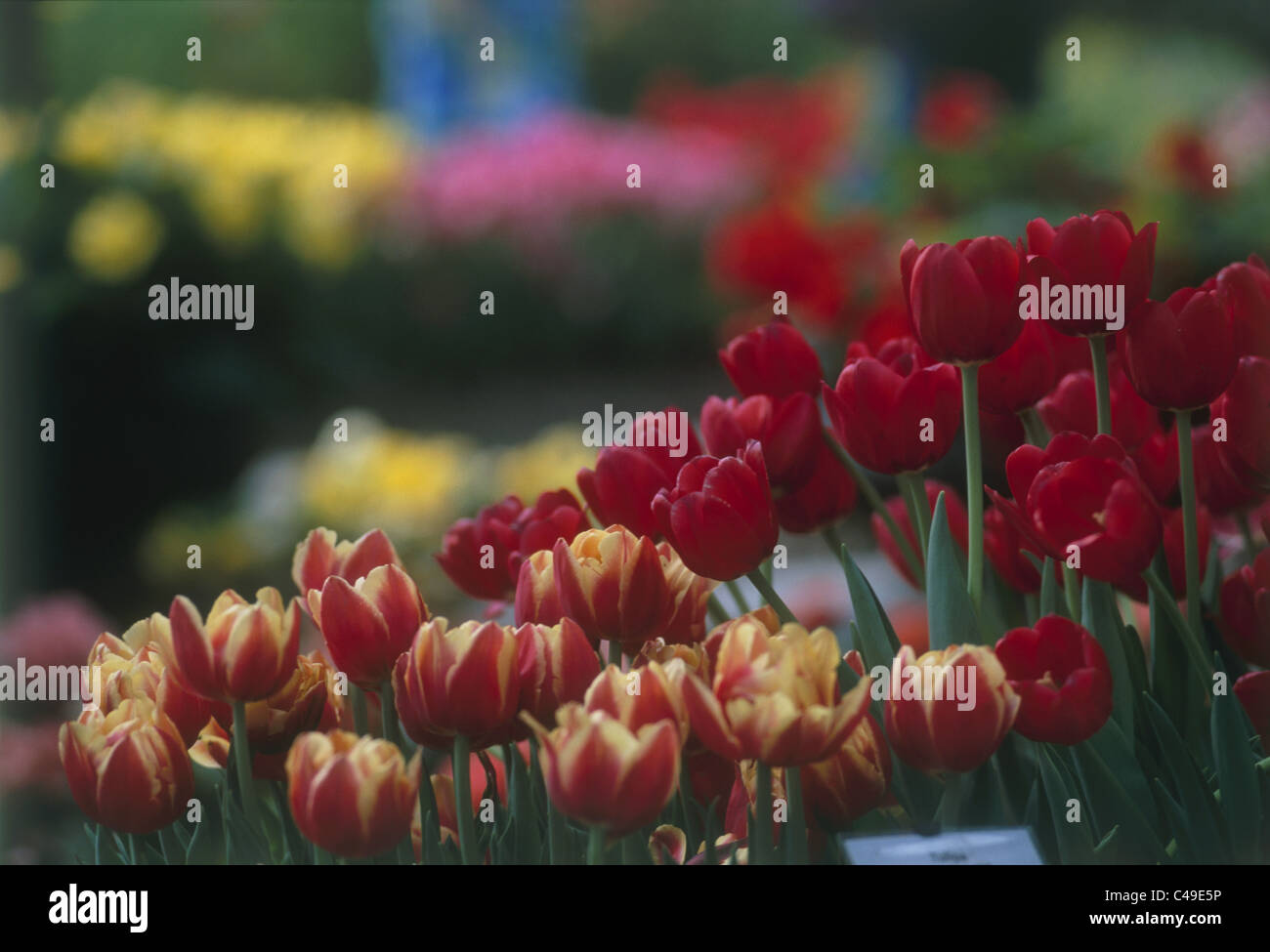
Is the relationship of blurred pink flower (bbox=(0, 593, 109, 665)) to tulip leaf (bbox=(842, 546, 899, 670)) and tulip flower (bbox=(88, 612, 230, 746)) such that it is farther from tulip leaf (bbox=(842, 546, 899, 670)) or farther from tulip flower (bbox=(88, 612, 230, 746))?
tulip leaf (bbox=(842, 546, 899, 670))

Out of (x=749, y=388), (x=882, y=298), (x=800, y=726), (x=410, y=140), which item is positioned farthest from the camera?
(x=410, y=140)

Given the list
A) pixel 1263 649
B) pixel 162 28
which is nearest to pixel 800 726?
pixel 1263 649

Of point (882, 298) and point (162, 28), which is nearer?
point (882, 298)

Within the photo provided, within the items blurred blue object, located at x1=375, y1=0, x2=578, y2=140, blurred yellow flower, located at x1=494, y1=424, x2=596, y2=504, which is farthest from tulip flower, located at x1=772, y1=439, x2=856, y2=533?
blurred blue object, located at x1=375, y1=0, x2=578, y2=140

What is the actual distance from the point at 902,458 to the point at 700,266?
9.76ft

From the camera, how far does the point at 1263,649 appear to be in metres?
0.44

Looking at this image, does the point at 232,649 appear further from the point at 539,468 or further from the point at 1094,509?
the point at 539,468

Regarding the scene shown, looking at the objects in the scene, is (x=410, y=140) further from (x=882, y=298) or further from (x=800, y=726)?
(x=800, y=726)

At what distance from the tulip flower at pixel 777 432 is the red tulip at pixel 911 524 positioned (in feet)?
0.14

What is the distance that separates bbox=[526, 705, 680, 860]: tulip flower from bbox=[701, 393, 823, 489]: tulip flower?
121 mm

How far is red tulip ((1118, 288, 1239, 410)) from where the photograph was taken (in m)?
0.41

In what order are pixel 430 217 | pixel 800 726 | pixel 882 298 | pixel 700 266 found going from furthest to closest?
pixel 700 266 → pixel 430 217 → pixel 882 298 → pixel 800 726

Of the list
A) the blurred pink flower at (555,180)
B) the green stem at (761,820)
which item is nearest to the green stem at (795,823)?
the green stem at (761,820)
